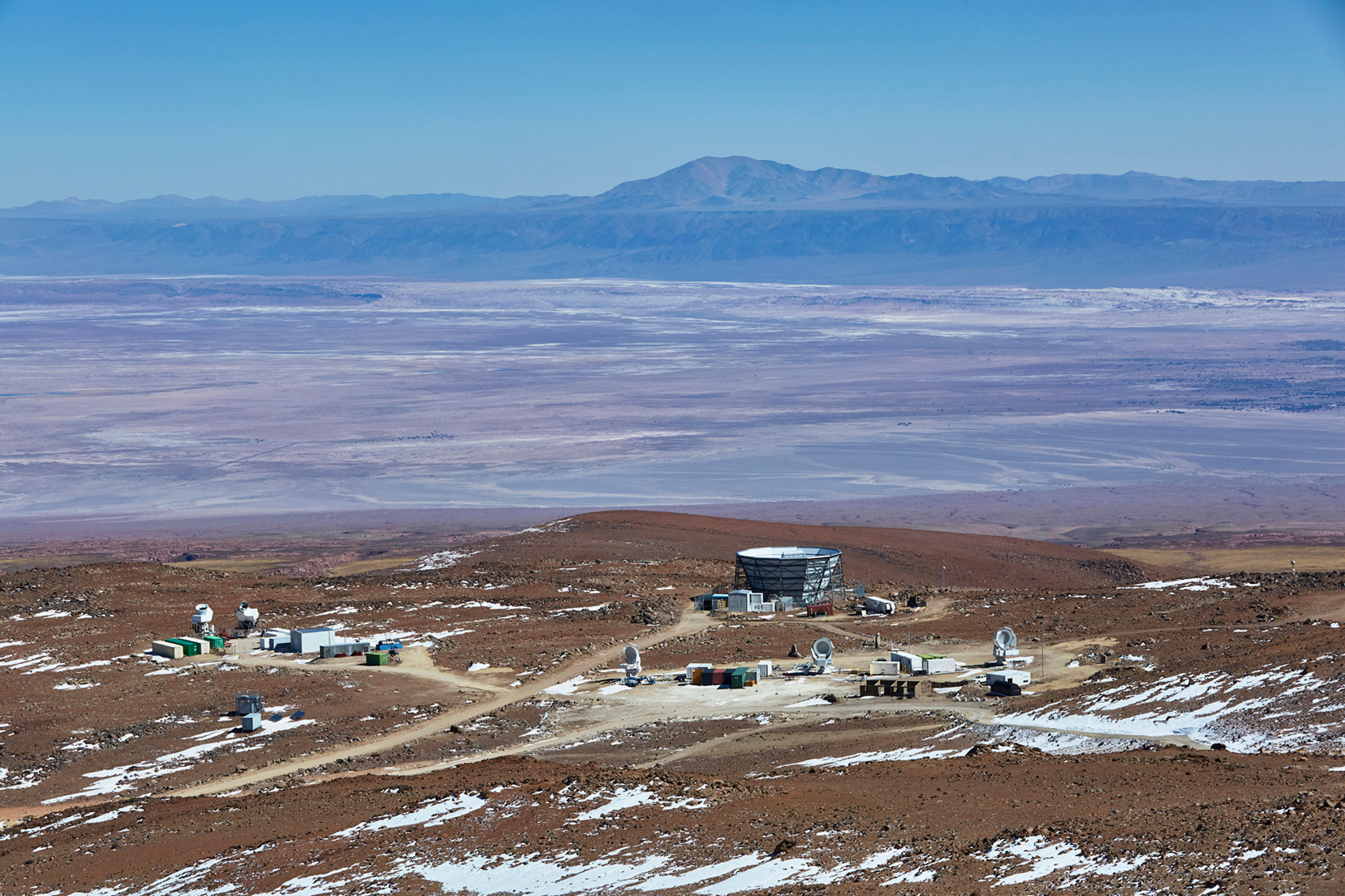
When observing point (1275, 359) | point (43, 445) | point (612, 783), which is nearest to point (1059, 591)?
point (612, 783)

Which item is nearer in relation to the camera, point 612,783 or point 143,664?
point 612,783

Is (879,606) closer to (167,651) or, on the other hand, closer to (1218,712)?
(1218,712)

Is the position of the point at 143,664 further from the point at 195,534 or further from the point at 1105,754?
the point at 195,534

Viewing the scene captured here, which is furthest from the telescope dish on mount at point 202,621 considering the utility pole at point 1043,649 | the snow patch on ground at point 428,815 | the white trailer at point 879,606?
the utility pole at point 1043,649

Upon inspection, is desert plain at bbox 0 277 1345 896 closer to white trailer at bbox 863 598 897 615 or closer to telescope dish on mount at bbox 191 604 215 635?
white trailer at bbox 863 598 897 615

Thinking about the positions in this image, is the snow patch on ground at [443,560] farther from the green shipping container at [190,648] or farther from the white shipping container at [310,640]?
A: the green shipping container at [190,648]

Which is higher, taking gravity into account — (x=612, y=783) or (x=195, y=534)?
(x=612, y=783)

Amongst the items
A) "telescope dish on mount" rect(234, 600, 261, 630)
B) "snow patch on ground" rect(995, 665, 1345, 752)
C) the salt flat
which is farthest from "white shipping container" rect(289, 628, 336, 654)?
the salt flat
